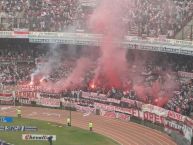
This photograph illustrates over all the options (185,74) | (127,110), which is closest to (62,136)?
(127,110)

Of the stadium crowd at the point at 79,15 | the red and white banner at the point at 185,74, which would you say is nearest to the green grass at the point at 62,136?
the red and white banner at the point at 185,74

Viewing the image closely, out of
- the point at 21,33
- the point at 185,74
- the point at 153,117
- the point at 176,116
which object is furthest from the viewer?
the point at 21,33

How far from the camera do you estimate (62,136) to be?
46.8 metres

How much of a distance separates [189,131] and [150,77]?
13902 millimetres

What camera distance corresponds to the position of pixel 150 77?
56.6m

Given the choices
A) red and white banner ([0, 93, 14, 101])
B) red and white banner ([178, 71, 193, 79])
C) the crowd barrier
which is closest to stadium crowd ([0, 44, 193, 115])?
red and white banner ([178, 71, 193, 79])

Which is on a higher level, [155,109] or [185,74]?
[185,74]

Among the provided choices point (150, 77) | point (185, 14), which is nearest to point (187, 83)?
point (150, 77)

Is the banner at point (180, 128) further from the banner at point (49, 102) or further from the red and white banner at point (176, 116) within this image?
the banner at point (49, 102)

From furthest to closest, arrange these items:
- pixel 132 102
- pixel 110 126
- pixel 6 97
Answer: pixel 6 97
pixel 132 102
pixel 110 126

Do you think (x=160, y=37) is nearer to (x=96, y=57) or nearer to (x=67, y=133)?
(x=96, y=57)

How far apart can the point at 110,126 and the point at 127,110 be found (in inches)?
115

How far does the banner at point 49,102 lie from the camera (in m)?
56.9

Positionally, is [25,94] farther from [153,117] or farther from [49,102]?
[153,117]
